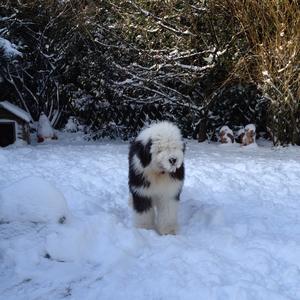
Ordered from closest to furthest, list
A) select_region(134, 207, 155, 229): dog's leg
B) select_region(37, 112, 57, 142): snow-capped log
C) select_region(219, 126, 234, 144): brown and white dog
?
select_region(134, 207, 155, 229): dog's leg, select_region(219, 126, 234, 144): brown and white dog, select_region(37, 112, 57, 142): snow-capped log

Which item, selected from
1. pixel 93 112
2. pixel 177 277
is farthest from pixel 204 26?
pixel 177 277

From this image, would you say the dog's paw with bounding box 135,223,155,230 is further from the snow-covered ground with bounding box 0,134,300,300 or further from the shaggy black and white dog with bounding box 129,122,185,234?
the snow-covered ground with bounding box 0,134,300,300

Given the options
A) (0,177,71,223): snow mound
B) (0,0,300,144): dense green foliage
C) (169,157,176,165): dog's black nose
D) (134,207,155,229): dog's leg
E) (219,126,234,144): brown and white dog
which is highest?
(0,0,300,144): dense green foliage

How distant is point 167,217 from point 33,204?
135 cm

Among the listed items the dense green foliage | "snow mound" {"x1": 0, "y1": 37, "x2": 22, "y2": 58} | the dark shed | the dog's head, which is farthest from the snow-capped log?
the dog's head

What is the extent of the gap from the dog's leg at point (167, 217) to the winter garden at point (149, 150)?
0.07 feet

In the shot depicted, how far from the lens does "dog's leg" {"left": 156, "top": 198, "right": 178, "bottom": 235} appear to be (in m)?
4.63

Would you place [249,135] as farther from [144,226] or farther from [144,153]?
[144,153]

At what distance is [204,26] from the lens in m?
9.91

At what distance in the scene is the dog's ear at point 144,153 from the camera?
14.4ft

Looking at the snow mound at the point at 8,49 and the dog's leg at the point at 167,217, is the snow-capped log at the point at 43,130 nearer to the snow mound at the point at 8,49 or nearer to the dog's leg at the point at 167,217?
the snow mound at the point at 8,49

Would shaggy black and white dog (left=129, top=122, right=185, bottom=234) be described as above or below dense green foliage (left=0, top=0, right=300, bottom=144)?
below

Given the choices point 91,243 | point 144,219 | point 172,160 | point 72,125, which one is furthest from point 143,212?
point 72,125

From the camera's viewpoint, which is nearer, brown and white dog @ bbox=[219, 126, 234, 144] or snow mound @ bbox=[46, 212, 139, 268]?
snow mound @ bbox=[46, 212, 139, 268]
